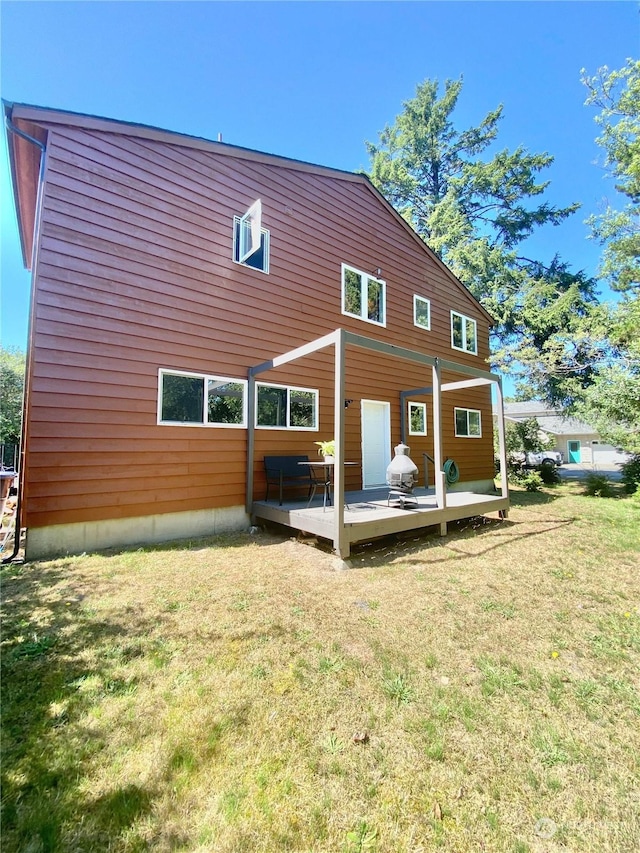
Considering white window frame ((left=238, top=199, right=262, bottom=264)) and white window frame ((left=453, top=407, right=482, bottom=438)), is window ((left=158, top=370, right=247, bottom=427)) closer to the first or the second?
white window frame ((left=238, top=199, right=262, bottom=264))

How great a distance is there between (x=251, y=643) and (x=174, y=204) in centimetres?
707

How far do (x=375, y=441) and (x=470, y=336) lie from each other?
627cm

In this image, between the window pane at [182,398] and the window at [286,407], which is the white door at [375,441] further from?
the window pane at [182,398]

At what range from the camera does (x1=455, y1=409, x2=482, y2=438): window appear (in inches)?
472

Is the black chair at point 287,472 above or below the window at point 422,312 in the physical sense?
below

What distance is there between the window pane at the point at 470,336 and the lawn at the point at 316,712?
9.72 m

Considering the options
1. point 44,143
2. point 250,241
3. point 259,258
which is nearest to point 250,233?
point 250,241

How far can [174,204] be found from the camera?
21.5 ft

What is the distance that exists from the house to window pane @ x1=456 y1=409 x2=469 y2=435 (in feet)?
Result: 11.4

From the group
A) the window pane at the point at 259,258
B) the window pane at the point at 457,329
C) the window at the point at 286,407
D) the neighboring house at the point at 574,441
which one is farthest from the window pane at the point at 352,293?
the neighboring house at the point at 574,441

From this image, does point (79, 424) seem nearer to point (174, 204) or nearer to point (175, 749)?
point (174, 204)

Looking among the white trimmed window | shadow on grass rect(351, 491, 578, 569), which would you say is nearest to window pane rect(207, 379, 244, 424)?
shadow on grass rect(351, 491, 578, 569)

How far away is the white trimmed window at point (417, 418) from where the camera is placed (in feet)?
33.9

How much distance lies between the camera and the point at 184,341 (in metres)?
6.41
